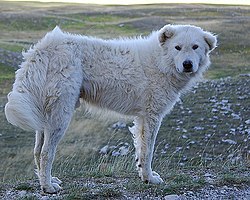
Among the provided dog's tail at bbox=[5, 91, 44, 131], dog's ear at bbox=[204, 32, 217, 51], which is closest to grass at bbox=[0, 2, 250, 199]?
dog's tail at bbox=[5, 91, 44, 131]

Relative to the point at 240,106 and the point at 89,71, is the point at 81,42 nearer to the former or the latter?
the point at 89,71

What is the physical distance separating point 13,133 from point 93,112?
7.56 m

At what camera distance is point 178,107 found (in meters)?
16.4

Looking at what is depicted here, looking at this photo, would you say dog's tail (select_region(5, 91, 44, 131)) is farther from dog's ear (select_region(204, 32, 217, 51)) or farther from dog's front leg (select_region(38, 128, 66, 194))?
dog's ear (select_region(204, 32, 217, 51))

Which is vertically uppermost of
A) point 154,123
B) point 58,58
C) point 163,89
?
point 58,58

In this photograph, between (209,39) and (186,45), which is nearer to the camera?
(186,45)

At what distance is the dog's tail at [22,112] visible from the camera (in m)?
6.09

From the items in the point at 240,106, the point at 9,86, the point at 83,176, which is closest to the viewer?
the point at 83,176

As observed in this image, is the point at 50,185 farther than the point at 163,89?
No

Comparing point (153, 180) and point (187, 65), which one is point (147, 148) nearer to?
point (153, 180)

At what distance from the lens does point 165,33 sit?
7.35 metres

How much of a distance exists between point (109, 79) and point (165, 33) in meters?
1.19

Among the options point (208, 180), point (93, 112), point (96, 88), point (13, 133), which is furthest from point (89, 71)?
point (13, 133)

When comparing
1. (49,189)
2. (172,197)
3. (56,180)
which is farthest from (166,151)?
(49,189)
